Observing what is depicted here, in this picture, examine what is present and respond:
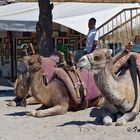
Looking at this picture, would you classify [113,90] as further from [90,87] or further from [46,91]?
[90,87]

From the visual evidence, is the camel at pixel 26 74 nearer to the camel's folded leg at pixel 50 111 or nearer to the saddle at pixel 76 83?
the saddle at pixel 76 83

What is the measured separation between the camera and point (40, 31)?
622 inches

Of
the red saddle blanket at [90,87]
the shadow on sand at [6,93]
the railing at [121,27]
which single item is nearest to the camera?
the red saddle blanket at [90,87]

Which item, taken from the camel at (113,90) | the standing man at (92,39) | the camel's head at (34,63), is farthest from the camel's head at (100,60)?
the standing man at (92,39)

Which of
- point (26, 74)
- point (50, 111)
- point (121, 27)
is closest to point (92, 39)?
point (26, 74)

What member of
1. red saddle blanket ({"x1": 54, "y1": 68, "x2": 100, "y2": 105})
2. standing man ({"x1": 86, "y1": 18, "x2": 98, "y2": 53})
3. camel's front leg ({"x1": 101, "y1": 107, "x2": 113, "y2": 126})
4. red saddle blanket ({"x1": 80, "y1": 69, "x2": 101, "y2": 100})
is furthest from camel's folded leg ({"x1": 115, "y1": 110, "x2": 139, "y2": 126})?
standing man ({"x1": 86, "y1": 18, "x2": 98, "y2": 53})

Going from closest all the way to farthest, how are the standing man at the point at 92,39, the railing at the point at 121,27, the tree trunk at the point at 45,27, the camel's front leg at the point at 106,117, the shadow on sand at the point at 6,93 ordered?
the camel's front leg at the point at 106,117, the standing man at the point at 92,39, the shadow on sand at the point at 6,93, the tree trunk at the point at 45,27, the railing at the point at 121,27

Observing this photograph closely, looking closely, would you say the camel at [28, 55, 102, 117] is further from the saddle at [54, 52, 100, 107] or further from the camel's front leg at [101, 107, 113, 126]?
the camel's front leg at [101, 107, 113, 126]

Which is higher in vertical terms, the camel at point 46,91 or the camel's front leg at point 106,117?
the camel at point 46,91

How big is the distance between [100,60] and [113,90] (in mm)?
518

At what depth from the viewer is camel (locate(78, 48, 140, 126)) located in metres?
9.63

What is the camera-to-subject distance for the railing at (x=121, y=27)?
1639cm

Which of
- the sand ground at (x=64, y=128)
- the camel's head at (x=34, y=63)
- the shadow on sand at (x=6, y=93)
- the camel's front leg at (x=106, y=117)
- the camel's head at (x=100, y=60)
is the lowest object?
the shadow on sand at (x=6, y=93)

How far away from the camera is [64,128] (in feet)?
32.3
